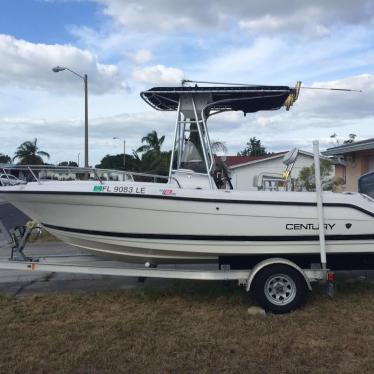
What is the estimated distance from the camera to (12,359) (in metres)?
4.34

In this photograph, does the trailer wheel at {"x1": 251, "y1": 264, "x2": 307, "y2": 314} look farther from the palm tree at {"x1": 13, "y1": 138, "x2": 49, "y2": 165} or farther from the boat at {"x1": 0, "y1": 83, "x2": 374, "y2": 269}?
Result: the palm tree at {"x1": 13, "y1": 138, "x2": 49, "y2": 165}

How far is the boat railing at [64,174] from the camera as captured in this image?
19.8 feet

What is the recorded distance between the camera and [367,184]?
714 centimetres

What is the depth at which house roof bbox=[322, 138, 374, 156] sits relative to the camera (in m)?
13.5

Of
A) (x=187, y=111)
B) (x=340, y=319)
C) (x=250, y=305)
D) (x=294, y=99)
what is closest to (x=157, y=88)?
(x=187, y=111)

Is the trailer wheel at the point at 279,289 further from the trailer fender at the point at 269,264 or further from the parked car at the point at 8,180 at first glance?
the parked car at the point at 8,180

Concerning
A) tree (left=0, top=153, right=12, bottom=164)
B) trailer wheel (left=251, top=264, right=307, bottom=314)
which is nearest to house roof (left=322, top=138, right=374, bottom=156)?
trailer wheel (left=251, top=264, right=307, bottom=314)

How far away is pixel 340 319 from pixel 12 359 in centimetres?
348

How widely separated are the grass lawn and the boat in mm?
594

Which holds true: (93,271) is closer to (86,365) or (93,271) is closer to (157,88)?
(86,365)

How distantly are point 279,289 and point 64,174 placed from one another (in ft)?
10.1

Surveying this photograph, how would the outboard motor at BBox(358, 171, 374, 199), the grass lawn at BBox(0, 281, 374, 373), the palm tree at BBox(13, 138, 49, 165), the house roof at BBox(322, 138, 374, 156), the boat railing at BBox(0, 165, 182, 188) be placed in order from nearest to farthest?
1. the grass lawn at BBox(0, 281, 374, 373)
2. the boat railing at BBox(0, 165, 182, 188)
3. the outboard motor at BBox(358, 171, 374, 199)
4. the house roof at BBox(322, 138, 374, 156)
5. the palm tree at BBox(13, 138, 49, 165)

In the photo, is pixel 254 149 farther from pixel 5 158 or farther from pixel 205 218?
pixel 205 218

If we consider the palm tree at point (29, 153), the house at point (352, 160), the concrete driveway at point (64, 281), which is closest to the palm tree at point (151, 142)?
the palm tree at point (29, 153)
